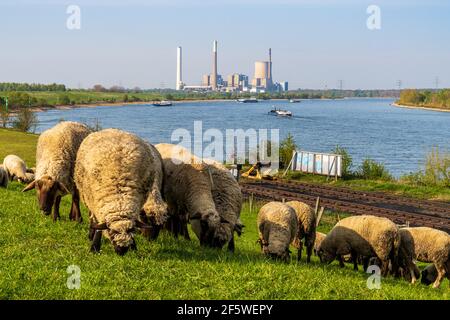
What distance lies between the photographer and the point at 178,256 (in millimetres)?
10195

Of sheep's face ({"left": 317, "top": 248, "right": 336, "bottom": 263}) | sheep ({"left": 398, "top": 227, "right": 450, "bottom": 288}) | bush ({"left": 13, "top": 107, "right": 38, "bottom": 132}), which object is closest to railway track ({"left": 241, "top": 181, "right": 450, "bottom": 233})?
sheep ({"left": 398, "top": 227, "right": 450, "bottom": 288})

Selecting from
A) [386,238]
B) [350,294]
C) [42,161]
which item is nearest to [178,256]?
[350,294]

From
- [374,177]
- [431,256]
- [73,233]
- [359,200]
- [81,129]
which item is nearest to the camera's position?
[73,233]

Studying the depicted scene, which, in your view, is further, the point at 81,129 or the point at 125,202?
the point at 81,129

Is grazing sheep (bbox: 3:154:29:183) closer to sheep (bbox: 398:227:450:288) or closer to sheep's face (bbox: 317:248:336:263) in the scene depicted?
sheep's face (bbox: 317:248:336:263)

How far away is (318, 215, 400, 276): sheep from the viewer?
14047mm

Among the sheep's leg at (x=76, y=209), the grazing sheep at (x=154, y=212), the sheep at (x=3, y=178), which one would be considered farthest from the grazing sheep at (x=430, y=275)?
the sheep at (x=3, y=178)

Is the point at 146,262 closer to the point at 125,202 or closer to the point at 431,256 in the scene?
the point at 125,202

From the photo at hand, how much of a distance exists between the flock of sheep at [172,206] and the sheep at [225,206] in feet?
0.08

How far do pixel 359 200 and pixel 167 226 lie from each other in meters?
22.3

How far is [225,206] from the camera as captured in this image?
42.7 ft

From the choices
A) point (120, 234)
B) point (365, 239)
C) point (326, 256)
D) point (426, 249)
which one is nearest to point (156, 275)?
point (120, 234)

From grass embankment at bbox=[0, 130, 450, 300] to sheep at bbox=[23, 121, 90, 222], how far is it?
1.05 meters

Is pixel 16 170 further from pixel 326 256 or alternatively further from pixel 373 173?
pixel 373 173
